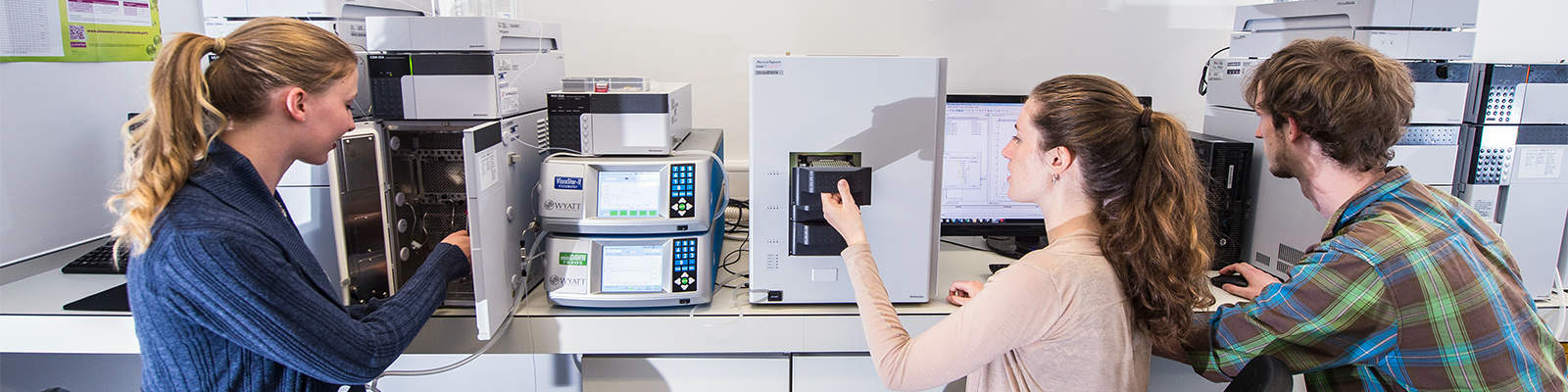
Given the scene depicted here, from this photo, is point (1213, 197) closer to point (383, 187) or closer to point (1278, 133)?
point (1278, 133)

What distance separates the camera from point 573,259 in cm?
164

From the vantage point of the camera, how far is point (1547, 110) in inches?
66.4

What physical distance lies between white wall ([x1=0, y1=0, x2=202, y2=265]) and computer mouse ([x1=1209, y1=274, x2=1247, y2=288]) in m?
2.51

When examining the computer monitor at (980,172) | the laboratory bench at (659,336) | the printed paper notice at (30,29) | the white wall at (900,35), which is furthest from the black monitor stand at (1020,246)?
the printed paper notice at (30,29)

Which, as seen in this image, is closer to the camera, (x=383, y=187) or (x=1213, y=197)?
(x=383, y=187)

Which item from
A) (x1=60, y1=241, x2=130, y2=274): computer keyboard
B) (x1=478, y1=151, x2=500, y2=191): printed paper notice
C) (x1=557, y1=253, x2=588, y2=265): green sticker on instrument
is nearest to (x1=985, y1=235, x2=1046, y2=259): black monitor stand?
(x1=557, y1=253, x2=588, y2=265): green sticker on instrument

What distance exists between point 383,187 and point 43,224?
115 centimetres

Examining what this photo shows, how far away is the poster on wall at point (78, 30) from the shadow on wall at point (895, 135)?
69.3 inches

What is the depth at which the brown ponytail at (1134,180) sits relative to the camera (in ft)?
3.75

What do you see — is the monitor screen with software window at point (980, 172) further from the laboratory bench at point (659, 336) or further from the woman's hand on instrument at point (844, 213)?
the woman's hand on instrument at point (844, 213)

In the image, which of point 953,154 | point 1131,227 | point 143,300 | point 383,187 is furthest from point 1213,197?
point 143,300

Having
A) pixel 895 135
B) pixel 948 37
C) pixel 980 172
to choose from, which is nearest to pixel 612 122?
pixel 895 135

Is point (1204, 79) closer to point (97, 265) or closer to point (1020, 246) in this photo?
point (1020, 246)

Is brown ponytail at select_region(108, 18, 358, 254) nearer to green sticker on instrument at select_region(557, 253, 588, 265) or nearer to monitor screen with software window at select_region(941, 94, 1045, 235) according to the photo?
green sticker on instrument at select_region(557, 253, 588, 265)
